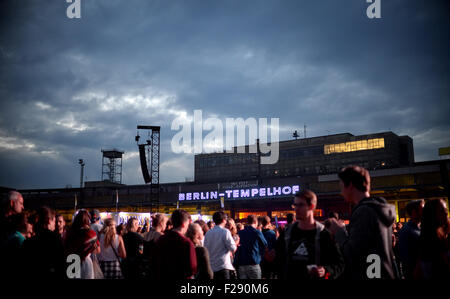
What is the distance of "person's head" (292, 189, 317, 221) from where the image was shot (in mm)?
3970

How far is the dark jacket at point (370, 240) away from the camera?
3057mm

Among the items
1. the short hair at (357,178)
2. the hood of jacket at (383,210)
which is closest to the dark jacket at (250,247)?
the short hair at (357,178)

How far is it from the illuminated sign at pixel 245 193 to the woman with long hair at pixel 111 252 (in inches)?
864

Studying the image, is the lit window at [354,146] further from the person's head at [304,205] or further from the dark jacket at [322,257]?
the dark jacket at [322,257]

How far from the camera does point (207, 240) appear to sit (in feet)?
23.7

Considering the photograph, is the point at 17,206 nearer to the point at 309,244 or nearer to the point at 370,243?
the point at 309,244

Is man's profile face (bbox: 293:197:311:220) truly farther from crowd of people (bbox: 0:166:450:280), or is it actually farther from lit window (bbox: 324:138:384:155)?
lit window (bbox: 324:138:384:155)

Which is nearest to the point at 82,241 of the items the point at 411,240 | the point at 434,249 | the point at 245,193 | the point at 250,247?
the point at 250,247

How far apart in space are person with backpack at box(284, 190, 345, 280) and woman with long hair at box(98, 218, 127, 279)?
14.8 feet

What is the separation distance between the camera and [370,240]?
3.09m

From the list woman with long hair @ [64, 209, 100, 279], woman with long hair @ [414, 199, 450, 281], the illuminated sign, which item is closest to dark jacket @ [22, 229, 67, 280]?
woman with long hair @ [64, 209, 100, 279]

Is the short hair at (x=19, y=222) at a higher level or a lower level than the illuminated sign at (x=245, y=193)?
lower
